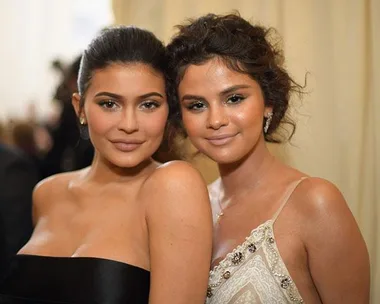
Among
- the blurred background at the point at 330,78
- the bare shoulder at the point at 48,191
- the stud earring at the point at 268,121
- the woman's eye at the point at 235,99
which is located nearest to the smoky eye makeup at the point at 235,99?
the woman's eye at the point at 235,99

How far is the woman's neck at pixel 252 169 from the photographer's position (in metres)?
1.59

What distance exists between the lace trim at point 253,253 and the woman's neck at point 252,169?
0.56 ft

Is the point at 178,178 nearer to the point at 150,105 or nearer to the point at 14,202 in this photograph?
the point at 150,105

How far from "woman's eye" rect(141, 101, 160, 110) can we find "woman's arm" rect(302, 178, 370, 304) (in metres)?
0.41

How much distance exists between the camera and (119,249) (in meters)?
1.40

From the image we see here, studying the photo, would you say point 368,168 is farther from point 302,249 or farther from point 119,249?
point 119,249

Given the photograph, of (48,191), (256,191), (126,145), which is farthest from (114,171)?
(256,191)

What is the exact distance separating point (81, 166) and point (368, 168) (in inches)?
47.7

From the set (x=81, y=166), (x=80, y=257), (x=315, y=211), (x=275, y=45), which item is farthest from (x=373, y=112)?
(x=81, y=166)

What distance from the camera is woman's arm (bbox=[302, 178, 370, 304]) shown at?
1.37 m

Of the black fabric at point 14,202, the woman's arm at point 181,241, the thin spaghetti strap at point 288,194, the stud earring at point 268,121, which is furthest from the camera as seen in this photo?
the black fabric at point 14,202

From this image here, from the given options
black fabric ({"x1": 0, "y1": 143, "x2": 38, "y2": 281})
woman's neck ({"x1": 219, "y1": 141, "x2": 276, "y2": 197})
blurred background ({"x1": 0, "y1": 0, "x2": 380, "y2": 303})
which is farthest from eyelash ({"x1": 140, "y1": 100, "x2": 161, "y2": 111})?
black fabric ({"x1": 0, "y1": 143, "x2": 38, "y2": 281})

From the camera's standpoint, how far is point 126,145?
4.86 ft

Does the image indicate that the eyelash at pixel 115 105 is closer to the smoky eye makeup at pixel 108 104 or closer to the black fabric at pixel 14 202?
the smoky eye makeup at pixel 108 104
